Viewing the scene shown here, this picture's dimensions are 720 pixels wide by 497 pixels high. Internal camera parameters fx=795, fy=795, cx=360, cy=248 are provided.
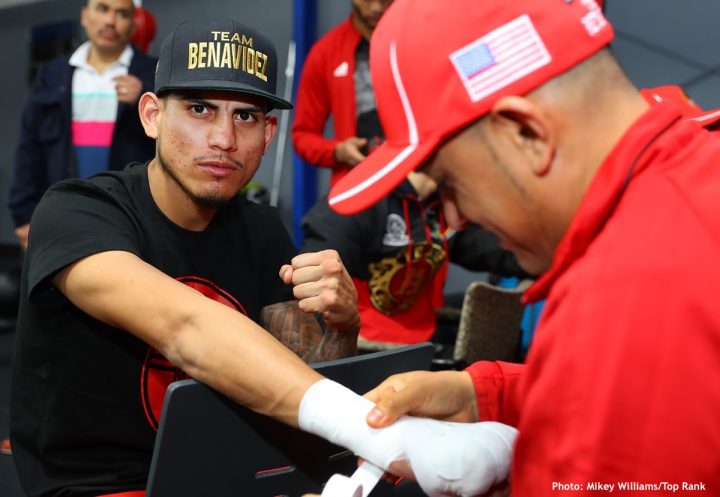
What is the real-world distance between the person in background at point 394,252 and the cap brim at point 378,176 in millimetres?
1206

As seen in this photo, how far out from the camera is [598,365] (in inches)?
24.7

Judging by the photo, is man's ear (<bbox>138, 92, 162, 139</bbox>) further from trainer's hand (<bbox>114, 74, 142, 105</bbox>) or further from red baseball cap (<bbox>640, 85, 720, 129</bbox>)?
trainer's hand (<bbox>114, 74, 142, 105</bbox>)

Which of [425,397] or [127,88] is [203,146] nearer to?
[425,397]

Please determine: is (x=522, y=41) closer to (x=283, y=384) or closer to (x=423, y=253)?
(x=283, y=384)

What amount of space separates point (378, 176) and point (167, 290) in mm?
383

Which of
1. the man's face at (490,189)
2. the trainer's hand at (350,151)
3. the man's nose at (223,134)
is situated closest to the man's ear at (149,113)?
the man's nose at (223,134)

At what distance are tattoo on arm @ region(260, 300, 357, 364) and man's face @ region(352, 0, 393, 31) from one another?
145cm

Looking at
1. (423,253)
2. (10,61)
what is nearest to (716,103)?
(423,253)

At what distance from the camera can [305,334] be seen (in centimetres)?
146

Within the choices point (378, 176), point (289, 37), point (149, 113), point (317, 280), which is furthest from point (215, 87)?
point (289, 37)

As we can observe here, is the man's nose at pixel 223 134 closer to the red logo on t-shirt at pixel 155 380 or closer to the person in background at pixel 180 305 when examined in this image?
the person in background at pixel 180 305

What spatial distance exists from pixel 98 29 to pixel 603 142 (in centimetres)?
247

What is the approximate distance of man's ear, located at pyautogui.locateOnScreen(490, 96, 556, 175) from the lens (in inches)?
28.0

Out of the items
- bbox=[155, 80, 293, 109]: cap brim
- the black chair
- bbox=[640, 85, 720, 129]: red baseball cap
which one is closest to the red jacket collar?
bbox=[640, 85, 720, 129]: red baseball cap
